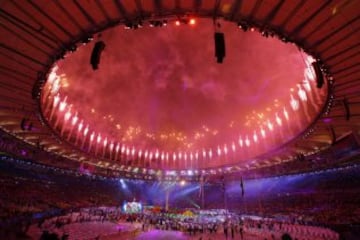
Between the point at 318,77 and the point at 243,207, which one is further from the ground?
the point at 318,77

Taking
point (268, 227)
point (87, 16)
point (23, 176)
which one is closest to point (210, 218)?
point (268, 227)

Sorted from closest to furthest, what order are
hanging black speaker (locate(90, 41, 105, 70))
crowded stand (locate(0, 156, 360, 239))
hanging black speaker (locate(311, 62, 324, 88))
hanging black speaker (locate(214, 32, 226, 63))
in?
1. hanging black speaker (locate(214, 32, 226, 63))
2. hanging black speaker (locate(90, 41, 105, 70))
3. hanging black speaker (locate(311, 62, 324, 88))
4. crowded stand (locate(0, 156, 360, 239))

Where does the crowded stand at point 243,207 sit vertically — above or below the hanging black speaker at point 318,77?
below

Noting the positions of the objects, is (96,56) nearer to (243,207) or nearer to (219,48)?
(219,48)

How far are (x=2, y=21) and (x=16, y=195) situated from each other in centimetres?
3339

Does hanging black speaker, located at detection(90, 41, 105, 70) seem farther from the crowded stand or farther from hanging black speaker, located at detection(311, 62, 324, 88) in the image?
the crowded stand

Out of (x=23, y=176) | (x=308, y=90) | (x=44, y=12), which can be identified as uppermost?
(x=308, y=90)

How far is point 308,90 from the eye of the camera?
21.2 meters

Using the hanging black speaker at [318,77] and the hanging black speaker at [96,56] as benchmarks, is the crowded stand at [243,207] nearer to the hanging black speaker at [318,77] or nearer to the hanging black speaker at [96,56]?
the hanging black speaker at [318,77]

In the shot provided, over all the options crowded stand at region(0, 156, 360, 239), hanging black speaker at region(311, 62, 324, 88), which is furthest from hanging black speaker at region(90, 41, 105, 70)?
crowded stand at region(0, 156, 360, 239)

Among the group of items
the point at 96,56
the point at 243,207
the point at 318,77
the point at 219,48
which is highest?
the point at 318,77

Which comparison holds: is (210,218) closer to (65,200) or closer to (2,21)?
(65,200)

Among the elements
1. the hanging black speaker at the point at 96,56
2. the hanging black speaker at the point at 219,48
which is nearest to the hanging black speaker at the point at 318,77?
the hanging black speaker at the point at 219,48

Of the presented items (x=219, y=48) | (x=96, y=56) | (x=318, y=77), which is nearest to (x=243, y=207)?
(x=318, y=77)
